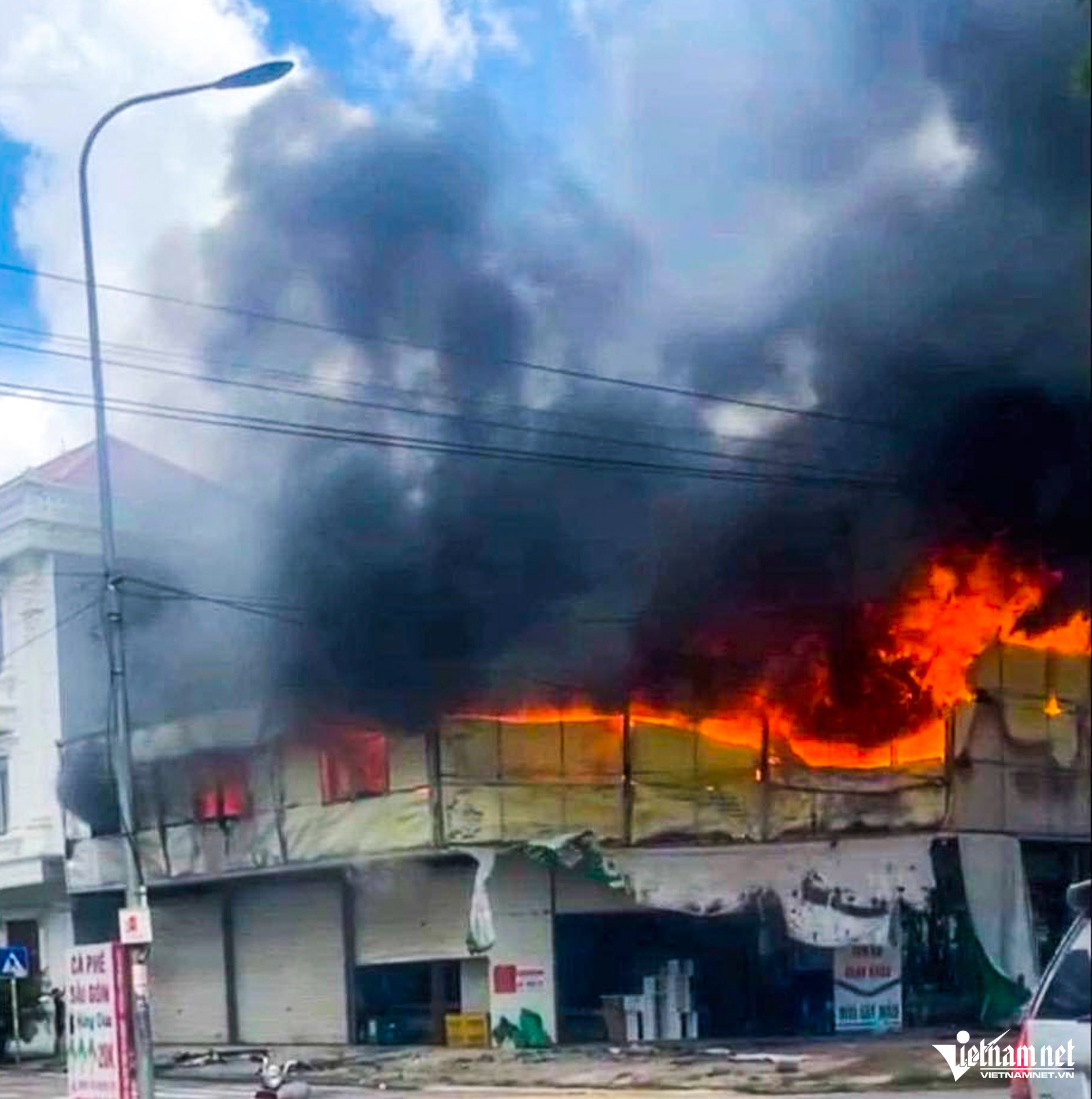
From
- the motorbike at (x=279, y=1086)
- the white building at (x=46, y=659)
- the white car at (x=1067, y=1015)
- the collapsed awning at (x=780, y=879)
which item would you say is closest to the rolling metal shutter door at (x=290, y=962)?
the collapsed awning at (x=780, y=879)

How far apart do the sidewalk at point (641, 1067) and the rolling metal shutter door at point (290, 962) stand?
64 centimetres

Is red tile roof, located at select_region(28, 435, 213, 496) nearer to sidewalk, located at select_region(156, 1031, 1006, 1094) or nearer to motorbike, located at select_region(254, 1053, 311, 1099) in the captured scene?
sidewalk, located at select_region(156, 1031, 1006, 1094)

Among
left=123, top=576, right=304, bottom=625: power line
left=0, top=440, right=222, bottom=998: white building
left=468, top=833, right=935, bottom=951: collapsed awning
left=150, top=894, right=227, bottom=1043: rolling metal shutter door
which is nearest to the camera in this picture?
left=468, top=833, right=935, bottom=951: collapsed awning

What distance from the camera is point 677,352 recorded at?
27.6 meters

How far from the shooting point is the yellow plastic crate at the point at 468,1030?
88.4 ft

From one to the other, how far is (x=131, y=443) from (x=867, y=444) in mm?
10887

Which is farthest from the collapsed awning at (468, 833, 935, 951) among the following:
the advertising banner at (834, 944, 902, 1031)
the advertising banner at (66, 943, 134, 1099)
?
the advertising banner at (66, 943, 134, 1099)

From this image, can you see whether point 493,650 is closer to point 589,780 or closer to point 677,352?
point 589,780

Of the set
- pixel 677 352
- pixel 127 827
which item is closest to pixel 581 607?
pixel 677 352

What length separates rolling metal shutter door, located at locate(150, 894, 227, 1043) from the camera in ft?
99.9

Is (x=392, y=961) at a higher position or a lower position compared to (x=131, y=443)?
lower

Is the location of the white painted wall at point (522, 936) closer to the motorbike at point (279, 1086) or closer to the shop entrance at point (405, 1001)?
the shop entrance at point (405, 1001)

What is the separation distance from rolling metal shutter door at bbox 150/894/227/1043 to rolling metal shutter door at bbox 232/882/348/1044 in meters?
0.40

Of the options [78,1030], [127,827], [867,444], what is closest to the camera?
[78,1030]
